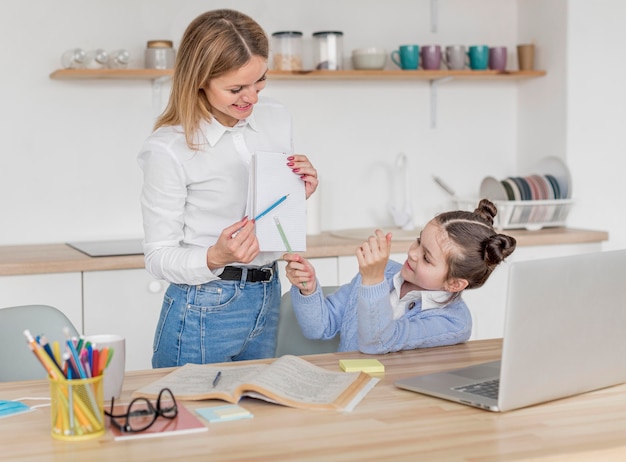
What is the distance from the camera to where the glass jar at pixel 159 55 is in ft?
10.7

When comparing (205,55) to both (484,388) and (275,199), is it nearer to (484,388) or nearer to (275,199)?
(275,199)

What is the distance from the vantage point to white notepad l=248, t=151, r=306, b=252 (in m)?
2.02

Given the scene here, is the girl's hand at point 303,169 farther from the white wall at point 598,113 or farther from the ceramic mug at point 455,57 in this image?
the white wall at point 598,113

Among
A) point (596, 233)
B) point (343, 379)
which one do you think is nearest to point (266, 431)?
point (343, 379)

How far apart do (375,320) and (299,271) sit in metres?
0.23

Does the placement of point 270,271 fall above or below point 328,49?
below

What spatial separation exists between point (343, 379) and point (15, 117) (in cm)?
209

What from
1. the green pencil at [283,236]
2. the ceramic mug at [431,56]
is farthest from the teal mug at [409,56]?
the green pencil at [283,236]

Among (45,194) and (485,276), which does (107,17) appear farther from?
(485,276)

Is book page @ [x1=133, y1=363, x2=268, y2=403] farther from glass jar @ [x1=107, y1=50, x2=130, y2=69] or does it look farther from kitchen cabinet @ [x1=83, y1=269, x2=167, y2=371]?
glass jar @ [x1=107, y1=50, x2=130, y2=69]

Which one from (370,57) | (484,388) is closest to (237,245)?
(484,388)

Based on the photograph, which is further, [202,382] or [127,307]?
[127,307]

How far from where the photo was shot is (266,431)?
4.56 feet

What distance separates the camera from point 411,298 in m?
2.04
